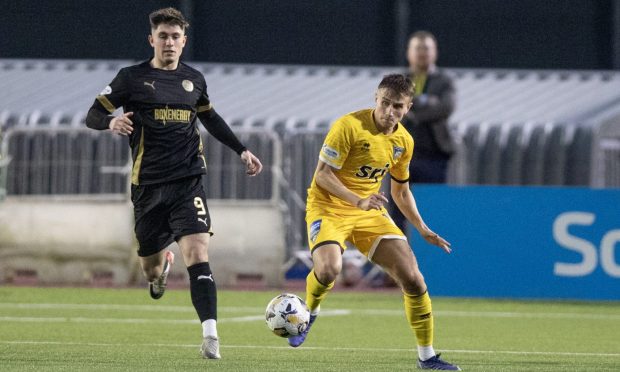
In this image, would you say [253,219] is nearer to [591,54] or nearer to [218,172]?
[218,172]

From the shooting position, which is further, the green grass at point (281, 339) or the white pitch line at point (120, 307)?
the white pitch line at point (120, 307)

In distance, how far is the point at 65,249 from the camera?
17.6 meters

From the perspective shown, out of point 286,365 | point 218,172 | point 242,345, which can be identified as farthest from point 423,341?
point 218,172

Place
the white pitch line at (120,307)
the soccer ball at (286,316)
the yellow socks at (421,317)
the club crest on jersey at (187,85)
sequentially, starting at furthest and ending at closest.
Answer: the white pitch line at (120,307)
the club crest on jersey at (187,85)
the soccer ball at (286,316)
the yellow socks at (421,317)

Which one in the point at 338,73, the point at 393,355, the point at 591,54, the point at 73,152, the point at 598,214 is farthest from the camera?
the point at 591,54

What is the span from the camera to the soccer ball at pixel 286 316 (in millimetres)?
9805

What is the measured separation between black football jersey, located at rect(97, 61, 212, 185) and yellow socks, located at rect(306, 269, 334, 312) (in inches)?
39.9

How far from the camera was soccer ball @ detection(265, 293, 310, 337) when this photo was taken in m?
9.80

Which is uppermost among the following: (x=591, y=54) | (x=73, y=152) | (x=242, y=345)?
(x=591, y=54)

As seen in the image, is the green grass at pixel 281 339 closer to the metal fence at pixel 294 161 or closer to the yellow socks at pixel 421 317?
the yellow socks at pixel 421 317

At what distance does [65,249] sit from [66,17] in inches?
396

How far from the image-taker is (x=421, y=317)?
30.9ft

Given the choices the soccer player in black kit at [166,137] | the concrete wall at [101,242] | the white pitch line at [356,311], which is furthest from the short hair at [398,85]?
the concrete wall at [101,242]

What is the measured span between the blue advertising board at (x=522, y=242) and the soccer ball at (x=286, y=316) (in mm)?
5958
